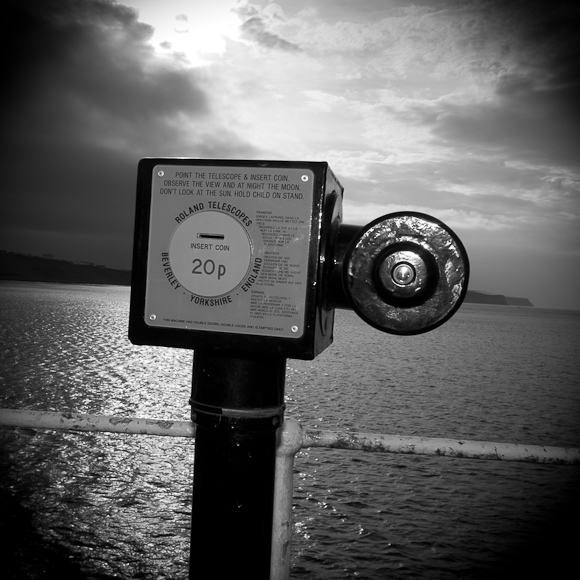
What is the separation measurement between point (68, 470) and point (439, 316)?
8.03 meters

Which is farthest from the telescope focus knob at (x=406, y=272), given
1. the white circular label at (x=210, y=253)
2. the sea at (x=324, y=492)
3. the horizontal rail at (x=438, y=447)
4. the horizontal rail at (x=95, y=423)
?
the sea at (x=324, y=492)

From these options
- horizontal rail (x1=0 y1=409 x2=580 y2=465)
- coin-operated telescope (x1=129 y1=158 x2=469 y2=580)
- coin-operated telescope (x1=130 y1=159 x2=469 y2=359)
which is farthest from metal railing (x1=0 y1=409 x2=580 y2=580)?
coin-operated telescope (x1=130 y1=159 x2=469 y2=359)

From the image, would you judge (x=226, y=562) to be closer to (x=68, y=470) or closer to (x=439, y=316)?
(x=439, y=316)

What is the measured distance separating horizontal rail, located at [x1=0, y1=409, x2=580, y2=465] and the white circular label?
1.20 ft

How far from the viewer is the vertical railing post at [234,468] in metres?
1.13

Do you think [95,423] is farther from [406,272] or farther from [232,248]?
[406,272]

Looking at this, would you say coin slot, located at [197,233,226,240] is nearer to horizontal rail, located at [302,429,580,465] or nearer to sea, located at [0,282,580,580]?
horizontal rail, located at [302,429,580,465]

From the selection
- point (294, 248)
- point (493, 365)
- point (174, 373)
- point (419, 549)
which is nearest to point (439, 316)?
point (294, 248)

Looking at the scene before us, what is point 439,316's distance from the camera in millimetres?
1068

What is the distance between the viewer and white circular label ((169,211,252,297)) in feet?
3.62

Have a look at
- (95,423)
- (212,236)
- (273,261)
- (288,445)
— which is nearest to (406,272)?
(273,261)

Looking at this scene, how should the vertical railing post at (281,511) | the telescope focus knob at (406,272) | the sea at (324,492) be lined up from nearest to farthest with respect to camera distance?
the telescope focus knob at (406,272), the vertical railing post at (281,511), the sea at (324,492)

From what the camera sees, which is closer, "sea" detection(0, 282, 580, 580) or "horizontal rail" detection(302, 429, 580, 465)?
"horizontal rail" detection(302, 429, 580, 465)

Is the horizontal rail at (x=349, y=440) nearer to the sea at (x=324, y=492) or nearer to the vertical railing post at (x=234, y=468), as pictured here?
the vertical railing post at (x=234, y=468)
